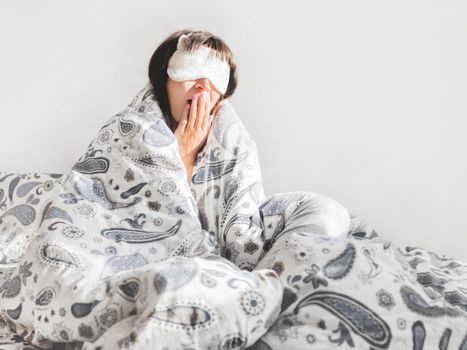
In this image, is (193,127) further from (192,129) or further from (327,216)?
(327,216)

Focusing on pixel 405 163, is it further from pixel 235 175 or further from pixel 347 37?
pixel 235 175

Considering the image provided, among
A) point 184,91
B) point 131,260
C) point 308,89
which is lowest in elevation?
point 131,260

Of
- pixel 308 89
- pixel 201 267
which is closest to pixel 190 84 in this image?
pixel 201 267

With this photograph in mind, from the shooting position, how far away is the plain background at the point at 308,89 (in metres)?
2.00

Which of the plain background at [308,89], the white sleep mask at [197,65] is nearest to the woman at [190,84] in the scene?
the white sleep mask at [197,65]

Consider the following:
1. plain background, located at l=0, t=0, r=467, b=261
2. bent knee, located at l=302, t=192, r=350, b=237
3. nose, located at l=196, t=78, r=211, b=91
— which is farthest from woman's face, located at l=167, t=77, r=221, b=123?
plain background, located at l=0, t=0, r=467, b=261

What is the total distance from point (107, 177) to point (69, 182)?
0.25 feet

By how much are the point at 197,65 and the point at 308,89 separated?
758 millimetres

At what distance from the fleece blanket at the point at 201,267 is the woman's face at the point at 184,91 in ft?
0.16

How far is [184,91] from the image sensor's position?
1.40m

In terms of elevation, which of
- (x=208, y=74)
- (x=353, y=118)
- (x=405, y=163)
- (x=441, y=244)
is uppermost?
(x=208, y=74)

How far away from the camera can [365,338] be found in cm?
85

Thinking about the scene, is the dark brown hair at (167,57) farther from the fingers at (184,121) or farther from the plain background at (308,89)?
the plain background at (308,89)

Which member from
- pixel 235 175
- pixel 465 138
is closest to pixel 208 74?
pixel 235 175
